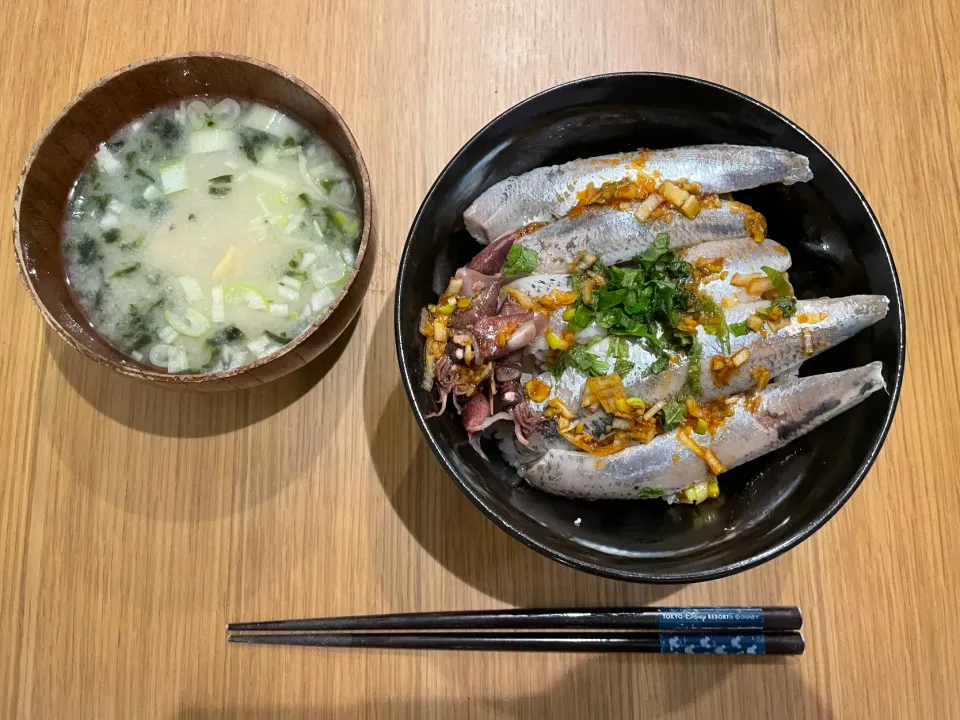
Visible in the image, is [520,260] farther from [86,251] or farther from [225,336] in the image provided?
[86,251]

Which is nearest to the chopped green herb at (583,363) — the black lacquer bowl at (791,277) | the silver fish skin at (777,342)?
the silver fish skin at (777,342)

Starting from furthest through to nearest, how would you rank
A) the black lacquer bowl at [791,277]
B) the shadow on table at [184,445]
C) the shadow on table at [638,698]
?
the shadow on table at [184,445]
the shadow on table at [638,698]
the black lacquer bowl at [791,277]

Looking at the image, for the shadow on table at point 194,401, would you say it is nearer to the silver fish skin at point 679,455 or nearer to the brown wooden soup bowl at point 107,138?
the brown wooden soup bowl at point 107,138

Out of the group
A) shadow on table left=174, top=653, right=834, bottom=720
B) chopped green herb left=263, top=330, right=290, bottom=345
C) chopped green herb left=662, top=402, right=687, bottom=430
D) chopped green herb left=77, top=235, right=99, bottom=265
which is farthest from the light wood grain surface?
chopped green herb left=662, top=402, right=687, bottom=430

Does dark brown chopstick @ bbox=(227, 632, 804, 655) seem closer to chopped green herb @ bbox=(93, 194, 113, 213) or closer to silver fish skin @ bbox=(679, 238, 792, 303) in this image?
silver fish skin @ bbox=(679, 238, 792, 303)

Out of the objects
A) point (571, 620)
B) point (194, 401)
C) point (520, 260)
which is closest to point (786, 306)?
point (520, 260)

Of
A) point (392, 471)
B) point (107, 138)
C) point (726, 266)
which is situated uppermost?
point (107, 138)
